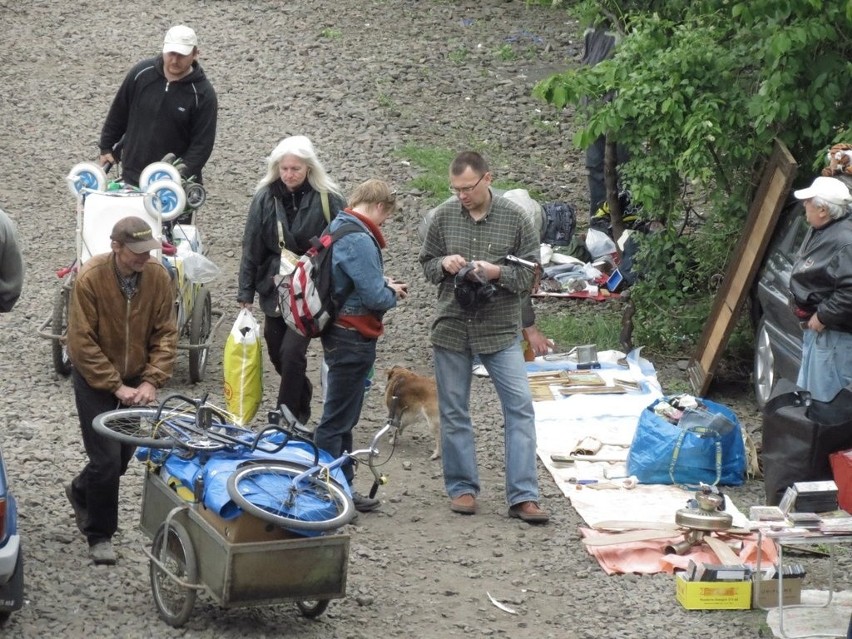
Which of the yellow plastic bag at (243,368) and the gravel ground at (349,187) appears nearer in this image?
the gravel ground at (349,187)

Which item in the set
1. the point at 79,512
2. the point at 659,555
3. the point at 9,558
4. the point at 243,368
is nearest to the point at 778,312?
the point at 659,555

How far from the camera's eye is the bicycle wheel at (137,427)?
609 centimetres

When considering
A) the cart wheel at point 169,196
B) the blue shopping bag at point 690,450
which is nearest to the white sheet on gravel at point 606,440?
the blue shopping bag at point 690,450

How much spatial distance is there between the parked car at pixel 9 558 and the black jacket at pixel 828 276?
4.86m

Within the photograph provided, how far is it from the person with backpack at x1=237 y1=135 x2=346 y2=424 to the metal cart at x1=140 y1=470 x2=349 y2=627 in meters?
2.44

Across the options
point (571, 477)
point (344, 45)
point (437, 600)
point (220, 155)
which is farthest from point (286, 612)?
point (344, 45)

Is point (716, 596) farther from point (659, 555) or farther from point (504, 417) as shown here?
point (504, 417)

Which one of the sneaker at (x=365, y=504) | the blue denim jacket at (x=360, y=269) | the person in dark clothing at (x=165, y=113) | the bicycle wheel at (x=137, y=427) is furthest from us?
the person in dark clothing at (x=165, y=113)

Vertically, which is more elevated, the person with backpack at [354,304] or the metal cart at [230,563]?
the person with backpack at [354,304]

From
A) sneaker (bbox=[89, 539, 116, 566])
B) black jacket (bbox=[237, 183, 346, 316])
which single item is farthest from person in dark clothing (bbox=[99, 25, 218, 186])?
sneaker (bbox=[89, 539, 116, 566])

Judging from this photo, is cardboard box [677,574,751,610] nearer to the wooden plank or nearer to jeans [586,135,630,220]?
the wooden plank

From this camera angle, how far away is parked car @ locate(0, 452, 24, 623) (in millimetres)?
5781

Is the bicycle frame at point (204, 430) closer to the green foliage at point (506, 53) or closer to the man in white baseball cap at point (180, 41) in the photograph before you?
the man in white baseball cap at point (180, 41)

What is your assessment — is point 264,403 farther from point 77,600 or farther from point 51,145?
point 51,145
